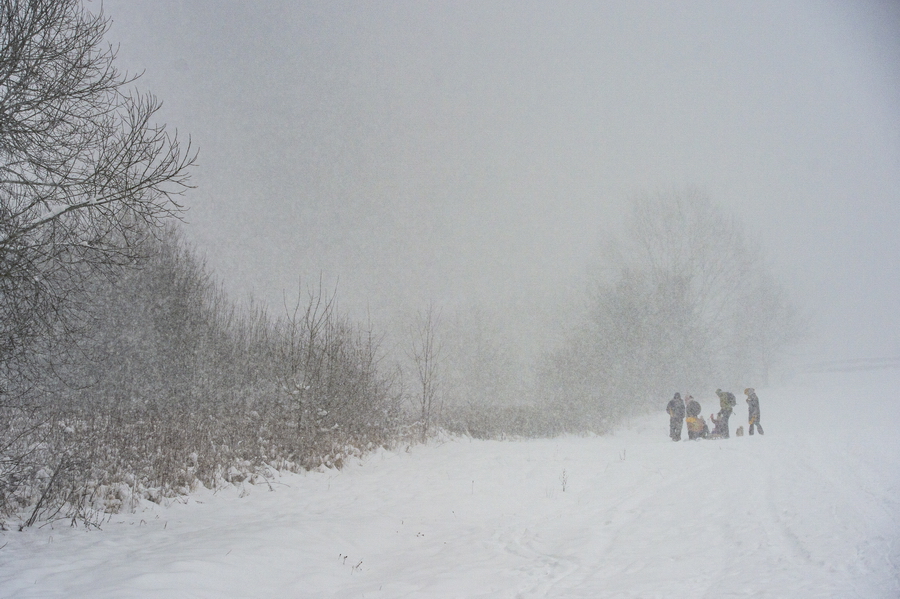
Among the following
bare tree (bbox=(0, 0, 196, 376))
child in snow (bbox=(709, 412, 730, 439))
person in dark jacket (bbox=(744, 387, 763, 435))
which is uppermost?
bare tree (bbox=(0, 0, 196, 376))

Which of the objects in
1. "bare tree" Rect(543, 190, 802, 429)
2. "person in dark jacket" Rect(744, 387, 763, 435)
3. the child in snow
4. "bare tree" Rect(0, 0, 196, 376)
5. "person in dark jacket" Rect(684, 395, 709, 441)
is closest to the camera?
"bare tree" Rect(0, 0, 196, 376)

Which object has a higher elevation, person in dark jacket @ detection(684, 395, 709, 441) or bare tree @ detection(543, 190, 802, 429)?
bare tree @ detection(543, 190, 802, 429)

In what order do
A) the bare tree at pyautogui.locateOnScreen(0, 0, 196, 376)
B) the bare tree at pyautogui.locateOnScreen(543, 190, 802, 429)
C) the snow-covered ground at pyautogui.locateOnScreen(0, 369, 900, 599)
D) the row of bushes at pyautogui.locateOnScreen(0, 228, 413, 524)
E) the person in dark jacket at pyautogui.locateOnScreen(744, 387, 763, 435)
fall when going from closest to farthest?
the snow-covered ground at pyautogui.locateOnScreen(0, 369, 900, 599)
the bare tree at pyautogui.locateOnScreen(0, 0, 196, 376)
the row of bushes at pyautogui.locateOnScreen(0, 228, 413, 524)
the person in dark jacket at pyautogui.locateOnScreen(744, 387, 763, 435)
the bare tree at pyautogui.locateOnScreen(543, 190, 802, 429)

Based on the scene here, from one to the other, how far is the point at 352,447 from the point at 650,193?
29.8 m

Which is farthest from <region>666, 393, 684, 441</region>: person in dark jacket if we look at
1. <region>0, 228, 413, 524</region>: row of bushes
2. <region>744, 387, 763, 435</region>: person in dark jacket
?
<region>0, 228, 413, 524</region>: row of bushes

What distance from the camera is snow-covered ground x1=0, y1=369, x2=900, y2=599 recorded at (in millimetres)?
3816

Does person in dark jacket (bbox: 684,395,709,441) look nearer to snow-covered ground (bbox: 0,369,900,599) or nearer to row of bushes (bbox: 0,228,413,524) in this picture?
snow-covered ground (bbox: 0,369,900,599)

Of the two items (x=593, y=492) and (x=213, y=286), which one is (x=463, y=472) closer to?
(x=593, y=492)

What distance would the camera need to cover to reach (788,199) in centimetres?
10656

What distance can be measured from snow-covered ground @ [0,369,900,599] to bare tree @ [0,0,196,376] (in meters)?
2.83

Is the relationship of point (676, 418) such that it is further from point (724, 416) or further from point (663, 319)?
point (663, 319)

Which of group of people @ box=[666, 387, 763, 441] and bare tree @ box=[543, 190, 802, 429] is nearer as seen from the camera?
group of people @ box=[666, 387, 763, 441]

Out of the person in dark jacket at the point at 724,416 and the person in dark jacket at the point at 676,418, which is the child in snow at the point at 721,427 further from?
the person in dark jacket at the point at 676,418

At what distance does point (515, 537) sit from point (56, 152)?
7.05 m
